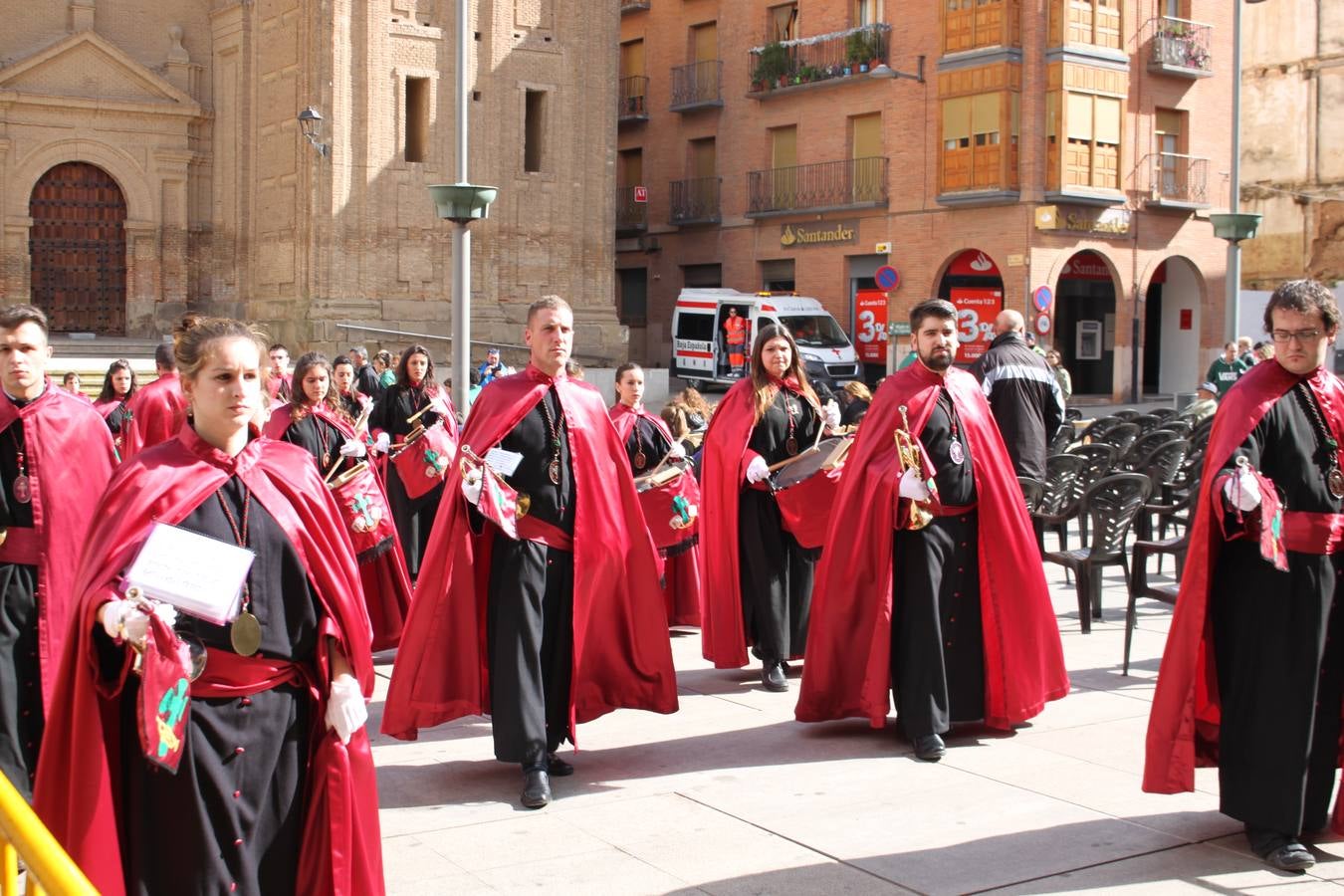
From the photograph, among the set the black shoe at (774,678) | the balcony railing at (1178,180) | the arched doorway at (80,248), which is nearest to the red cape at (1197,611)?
the black shoe at (774,678)

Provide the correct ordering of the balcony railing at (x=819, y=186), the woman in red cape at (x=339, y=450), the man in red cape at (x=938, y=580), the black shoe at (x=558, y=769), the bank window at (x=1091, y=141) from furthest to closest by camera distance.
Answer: the balcony railing at (x=819, y=186) → the bank window at (x=1091, y=141) → the woman in red cape at (x=339, y=450) → the man in red cape at (x=938, y=580) → the black shoe at (x=558, y=769)

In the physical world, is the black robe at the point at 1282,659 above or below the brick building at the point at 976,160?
below

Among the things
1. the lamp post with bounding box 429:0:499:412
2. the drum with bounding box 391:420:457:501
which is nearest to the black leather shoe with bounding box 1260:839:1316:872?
the drum with bounding box 391:420:457:501

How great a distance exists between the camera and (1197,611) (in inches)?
216

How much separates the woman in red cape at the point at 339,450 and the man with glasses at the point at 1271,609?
16.4ft

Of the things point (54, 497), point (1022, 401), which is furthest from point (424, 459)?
point (54, 497)

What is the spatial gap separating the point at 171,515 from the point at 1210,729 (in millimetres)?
3727

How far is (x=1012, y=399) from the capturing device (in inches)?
433

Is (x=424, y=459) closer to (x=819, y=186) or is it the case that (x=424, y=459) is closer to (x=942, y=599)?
(x=942, y=599)

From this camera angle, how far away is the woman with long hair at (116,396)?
11.0 m

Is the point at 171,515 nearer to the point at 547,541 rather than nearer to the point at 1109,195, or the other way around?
the point at 547,541

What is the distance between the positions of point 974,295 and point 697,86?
961 cm

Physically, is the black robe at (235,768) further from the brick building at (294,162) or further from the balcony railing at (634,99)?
the balcony railing at (634,99)

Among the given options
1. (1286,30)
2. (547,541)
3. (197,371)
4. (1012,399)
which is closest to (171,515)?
(197,371)
